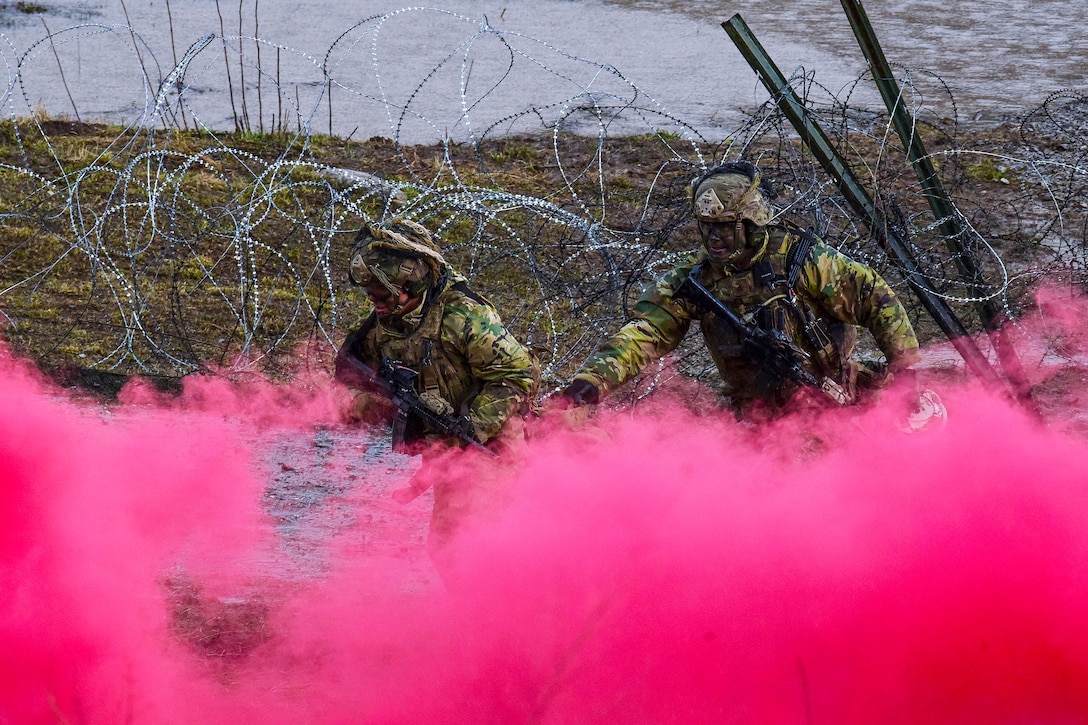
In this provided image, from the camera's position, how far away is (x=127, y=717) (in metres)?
4.36

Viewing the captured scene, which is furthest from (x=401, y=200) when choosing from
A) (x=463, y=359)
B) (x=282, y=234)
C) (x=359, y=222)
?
(x=463, y=359)

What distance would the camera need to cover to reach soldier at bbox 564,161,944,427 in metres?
4.52

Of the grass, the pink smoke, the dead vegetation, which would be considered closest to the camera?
the pink smoke

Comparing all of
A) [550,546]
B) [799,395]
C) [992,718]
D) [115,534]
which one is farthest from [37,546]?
[992,718]

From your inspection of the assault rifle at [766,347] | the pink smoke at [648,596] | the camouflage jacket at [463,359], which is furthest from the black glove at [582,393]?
the assault rifle at [766,347]

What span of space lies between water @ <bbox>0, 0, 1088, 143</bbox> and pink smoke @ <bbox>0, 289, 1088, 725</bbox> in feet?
22.4

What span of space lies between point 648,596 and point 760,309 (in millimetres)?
1164

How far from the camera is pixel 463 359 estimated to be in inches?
178

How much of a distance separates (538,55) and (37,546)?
11.0 m

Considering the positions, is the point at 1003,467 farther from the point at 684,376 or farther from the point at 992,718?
the point at 684,376

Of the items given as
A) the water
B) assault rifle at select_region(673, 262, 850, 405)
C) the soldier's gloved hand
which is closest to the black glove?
assault rifle at select_region(673, 262, 850, 405)

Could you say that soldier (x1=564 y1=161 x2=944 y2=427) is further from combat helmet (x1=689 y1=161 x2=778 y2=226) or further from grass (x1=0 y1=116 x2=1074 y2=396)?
grass (x1=0 y1=116 x2=1074 y2=396)

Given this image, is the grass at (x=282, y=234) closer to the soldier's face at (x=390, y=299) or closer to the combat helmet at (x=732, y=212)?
the combat helmet at (x=732, y=212)

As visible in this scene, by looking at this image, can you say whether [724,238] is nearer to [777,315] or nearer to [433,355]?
[777,315]
